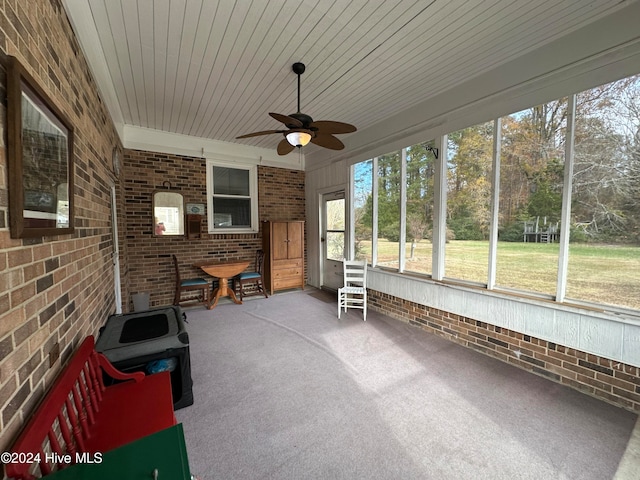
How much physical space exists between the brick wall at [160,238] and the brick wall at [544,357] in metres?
3.74

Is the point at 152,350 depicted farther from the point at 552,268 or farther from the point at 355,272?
the point at 552,268

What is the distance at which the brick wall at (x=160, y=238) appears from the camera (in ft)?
14.0

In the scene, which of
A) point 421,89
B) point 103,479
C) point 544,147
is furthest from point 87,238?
point 544,147

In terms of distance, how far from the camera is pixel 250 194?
17.5ft

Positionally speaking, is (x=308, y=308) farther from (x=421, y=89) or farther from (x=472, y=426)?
(x=421, y=89)

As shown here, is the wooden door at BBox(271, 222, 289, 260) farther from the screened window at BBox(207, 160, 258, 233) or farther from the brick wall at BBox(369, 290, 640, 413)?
the brick wall at BBox(369, 290, 640, 413)

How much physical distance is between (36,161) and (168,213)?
3818 mm

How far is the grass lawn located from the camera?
78.1 inches

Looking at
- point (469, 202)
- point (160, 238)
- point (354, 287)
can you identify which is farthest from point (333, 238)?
point (160, 238)

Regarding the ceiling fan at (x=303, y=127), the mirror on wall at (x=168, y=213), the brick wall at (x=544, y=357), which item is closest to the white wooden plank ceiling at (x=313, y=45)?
the ceiling fan at (x=303, y=127)

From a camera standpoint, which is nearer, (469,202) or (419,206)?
(469,202)

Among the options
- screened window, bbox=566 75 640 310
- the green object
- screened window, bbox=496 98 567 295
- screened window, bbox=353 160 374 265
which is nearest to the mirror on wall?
screened window, bbox=353 160 374 265

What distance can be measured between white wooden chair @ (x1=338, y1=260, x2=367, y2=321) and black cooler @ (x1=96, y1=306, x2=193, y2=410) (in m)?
2.19

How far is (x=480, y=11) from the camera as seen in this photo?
1892 mm
